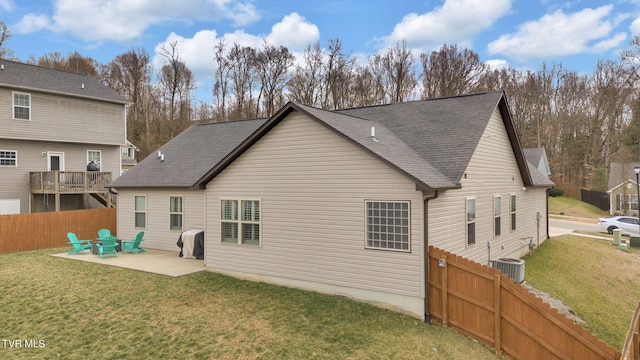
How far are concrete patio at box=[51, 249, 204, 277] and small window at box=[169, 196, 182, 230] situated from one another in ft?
3.67

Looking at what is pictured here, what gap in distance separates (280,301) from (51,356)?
4.56 metres

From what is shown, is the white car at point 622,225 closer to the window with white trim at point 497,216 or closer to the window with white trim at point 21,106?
the window with white trim at point 497,216

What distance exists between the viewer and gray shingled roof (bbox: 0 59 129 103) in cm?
2066

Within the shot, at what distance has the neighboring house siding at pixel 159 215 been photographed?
49.5 feet

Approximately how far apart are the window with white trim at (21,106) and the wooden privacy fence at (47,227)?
290 inches

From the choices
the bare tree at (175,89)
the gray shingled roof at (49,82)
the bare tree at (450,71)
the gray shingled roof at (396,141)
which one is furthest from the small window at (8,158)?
the bare tree at (450,71)

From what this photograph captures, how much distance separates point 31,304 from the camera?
29.4 feet

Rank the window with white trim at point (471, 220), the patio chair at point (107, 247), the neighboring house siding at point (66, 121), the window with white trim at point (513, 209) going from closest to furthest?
the window with white trim at point (471, 220)
the patio chair at point (107, 247)
the window with white trim at point (513, 209)
the neighboring house siding at point (66, 121)

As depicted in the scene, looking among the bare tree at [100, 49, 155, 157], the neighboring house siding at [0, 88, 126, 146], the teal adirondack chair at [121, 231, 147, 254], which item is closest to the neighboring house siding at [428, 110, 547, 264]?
the teal adirondack chair at [121, 231, 147, 254]

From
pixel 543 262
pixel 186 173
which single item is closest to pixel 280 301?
pixel 186 173

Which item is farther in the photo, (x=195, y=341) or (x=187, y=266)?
(x=187, y=266)

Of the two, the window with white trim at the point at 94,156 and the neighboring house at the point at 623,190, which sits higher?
the window with white trim at the point at 94,156

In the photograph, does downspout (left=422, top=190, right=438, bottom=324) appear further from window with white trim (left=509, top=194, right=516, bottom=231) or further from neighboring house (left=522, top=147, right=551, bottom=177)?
neighboring house (left=522, top=147, right=551, bottom=177)

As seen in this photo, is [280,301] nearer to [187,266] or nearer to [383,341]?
[383,341]
